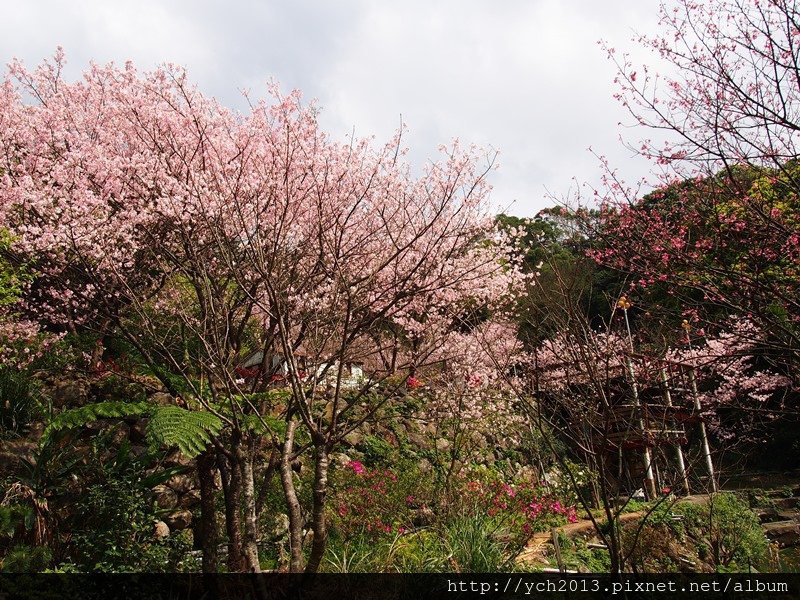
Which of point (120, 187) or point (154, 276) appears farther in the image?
point (154, 276)

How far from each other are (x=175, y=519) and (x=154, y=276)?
11.5ft

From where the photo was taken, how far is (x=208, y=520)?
5734 mm

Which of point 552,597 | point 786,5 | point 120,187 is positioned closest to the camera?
point 786,5

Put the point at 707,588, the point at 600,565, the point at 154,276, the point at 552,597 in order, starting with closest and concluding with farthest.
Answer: the point at 552,597
the point at 707,588
the point at 600,565
the point at 154,276

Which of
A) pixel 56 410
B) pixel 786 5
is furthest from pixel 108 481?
pixel 786 5

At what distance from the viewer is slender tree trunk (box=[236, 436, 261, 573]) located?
411 centimetres

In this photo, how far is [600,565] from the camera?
749cm

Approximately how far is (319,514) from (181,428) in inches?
56.0

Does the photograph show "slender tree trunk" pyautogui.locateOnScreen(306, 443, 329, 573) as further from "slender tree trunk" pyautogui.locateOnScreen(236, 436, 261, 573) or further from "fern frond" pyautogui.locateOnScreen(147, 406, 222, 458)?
"fern frond" pyautogui.locateOnScreen(147, 406, 222, 458)

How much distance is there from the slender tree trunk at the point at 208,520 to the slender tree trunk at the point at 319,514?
2174 mm

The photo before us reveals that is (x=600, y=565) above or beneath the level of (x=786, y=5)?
beneath

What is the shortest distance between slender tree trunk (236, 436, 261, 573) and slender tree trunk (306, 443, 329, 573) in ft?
1.66

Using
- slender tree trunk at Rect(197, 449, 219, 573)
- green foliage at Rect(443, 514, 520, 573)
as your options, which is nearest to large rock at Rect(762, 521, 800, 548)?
green foliage at Rect(443, 514, 520, 573)

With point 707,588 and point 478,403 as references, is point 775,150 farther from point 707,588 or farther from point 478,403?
point 478,403
